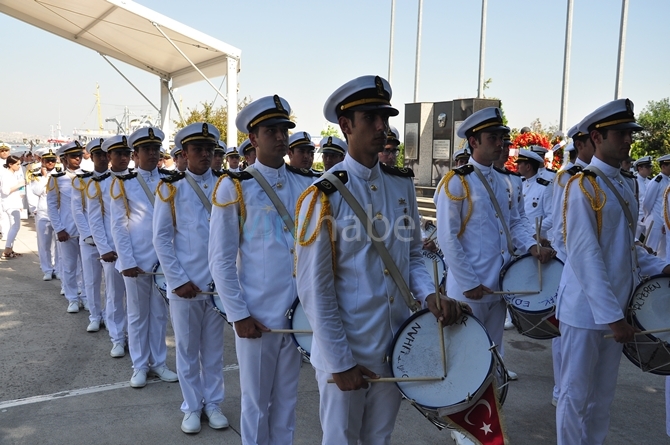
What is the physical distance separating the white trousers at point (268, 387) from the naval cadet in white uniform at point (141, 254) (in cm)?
223

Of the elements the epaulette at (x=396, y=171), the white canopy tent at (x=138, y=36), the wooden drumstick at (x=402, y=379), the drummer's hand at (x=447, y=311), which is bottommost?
the wooden drumstick at (x=402, y=379)

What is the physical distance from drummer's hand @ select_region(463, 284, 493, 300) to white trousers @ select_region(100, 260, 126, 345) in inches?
156

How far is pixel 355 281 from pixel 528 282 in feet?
7.02

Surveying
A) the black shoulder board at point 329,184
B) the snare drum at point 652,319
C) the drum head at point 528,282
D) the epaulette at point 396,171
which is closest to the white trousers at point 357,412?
the black shoulder board at point 329,184

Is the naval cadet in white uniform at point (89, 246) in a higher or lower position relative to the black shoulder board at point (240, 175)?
lower

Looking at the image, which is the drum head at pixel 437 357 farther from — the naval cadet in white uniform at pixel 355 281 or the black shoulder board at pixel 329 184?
the black shoulder board at pixel 329 184

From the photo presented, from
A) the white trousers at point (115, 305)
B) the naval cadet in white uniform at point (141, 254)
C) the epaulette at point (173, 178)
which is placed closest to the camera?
the epaulette at point (173, 178)

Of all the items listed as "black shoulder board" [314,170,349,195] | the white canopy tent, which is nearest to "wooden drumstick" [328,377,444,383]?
"black shoulder board" [314,170,349,195]

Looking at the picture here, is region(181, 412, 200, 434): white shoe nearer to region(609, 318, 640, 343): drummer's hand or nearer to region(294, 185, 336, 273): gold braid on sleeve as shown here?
region(294, 185, 336, 273): gold braid on sleeve

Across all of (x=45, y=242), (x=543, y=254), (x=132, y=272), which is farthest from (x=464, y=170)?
(x=45, y=242)

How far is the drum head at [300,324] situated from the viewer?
3293 mm

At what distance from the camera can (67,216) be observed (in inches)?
325

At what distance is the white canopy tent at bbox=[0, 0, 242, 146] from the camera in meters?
13.4

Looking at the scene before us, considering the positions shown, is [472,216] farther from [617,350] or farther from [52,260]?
[52,260]
